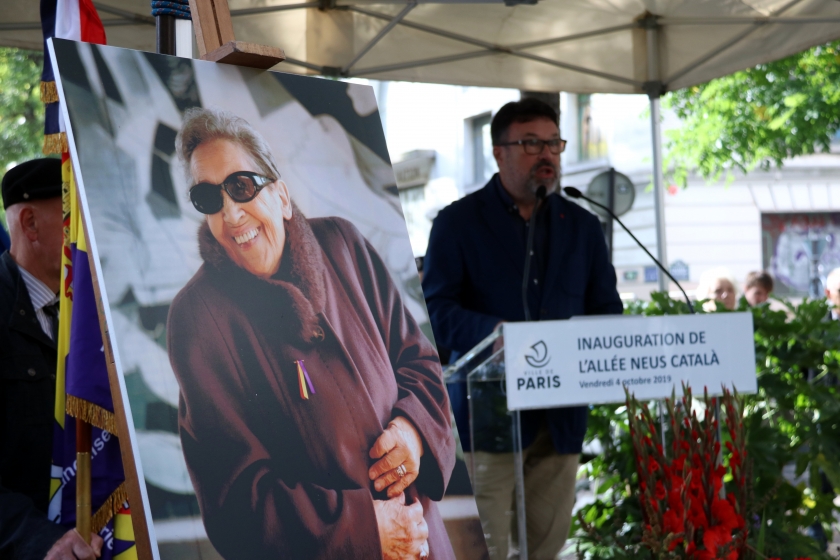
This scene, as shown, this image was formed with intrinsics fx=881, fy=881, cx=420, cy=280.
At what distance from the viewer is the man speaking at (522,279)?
3016mm

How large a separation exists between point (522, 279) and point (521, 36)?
96.8 inches

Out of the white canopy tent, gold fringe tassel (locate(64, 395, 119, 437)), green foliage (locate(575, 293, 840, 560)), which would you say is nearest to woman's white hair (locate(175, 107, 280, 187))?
gold fringe tassel (locate(64, 395, 119, 437))

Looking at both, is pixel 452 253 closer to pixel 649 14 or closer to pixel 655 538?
pixel 655 538

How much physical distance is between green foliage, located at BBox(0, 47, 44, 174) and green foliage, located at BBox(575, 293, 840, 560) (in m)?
10.2

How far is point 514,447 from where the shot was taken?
112 inches

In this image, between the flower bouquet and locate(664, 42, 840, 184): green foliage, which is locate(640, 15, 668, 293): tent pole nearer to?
the flower bouquet

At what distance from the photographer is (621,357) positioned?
8.63ft

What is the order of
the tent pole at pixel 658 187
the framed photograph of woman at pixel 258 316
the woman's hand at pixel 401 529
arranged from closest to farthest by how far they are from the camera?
the framed photograph of woman at pixel 258 316 < the woman's hand at pixel 401 529 < the tent pole at pixel 658 187

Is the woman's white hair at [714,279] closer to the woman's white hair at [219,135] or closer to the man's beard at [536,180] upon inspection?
the man's beard at [536,180]

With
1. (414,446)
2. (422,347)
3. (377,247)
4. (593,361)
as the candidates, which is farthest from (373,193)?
(593,361)

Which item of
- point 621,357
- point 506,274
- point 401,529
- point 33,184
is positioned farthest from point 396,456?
point 506,274

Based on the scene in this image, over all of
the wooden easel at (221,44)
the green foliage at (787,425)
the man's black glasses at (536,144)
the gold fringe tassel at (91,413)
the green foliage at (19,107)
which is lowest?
the green foliage at (787,425)

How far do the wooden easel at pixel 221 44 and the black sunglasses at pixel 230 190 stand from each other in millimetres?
264

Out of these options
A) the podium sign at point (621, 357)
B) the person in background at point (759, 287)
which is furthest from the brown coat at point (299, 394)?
the person in background at point (759, 287)
